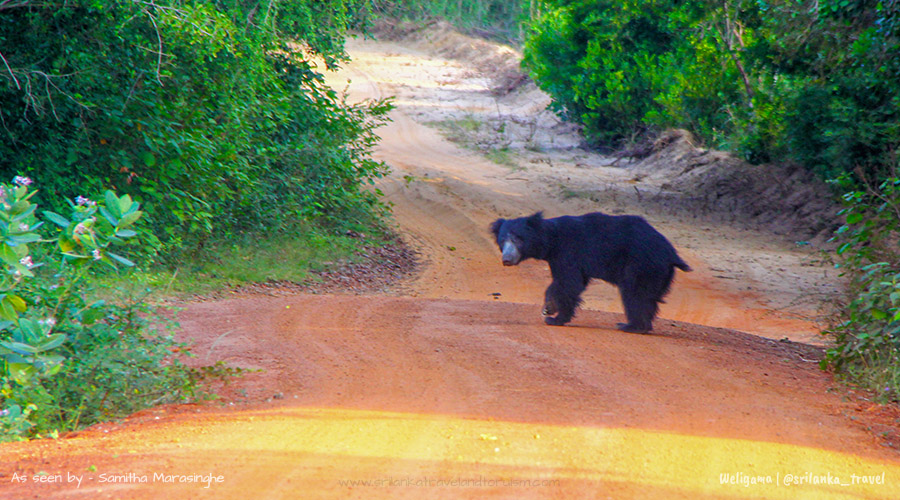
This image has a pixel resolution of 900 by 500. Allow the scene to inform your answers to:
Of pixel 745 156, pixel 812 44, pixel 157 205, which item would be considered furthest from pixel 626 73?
pixel 157 205

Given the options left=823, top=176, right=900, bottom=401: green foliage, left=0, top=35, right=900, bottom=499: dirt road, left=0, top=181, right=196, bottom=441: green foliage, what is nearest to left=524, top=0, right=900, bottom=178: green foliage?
left=823, top=176, right=900, bottom=401: green foliage

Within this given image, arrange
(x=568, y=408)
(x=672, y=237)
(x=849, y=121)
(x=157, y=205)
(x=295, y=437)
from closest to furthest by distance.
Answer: (x=295, y=437) → (x=568, y=408) → (x=157, y=205) → (x=849, y=121) → (x=672, y=237)

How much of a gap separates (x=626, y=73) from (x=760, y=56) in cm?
638

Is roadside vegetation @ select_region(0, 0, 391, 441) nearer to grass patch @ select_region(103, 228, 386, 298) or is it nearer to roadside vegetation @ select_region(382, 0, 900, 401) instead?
grass patch @ select_region(103, 228, 386, 298)

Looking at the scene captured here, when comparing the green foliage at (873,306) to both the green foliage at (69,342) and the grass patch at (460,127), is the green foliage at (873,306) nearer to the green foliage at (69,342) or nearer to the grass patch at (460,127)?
the green foliage at (69,342)

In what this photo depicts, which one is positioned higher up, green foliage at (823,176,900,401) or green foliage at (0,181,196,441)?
green foliage at (823,176,900,401)

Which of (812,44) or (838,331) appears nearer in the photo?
(838,331)

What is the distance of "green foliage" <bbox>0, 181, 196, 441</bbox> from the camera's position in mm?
4398

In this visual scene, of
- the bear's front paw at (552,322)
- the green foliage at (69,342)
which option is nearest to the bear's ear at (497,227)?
the bear's front paw at (552,322)

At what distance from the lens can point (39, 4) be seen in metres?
8.21

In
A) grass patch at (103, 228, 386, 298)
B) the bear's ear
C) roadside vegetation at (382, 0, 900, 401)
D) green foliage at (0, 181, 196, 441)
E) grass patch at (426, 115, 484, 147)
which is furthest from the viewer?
grass patch at (426, 115, 484, 147)

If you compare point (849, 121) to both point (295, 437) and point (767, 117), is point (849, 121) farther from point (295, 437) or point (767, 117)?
point (295, 437)

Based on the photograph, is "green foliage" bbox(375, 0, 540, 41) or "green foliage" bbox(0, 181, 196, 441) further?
"green foliage" bbox(375, 0, 540, 41)

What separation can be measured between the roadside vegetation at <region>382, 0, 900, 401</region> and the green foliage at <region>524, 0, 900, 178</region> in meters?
0.03
